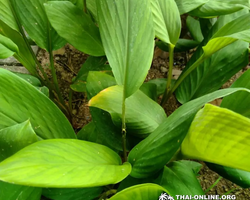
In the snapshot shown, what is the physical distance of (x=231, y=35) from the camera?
57 centimetres

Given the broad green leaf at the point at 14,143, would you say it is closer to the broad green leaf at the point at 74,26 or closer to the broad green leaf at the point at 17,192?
the broad green leaf at the point at 17,192

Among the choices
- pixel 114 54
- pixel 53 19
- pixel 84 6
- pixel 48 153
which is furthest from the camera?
pixel 84 6

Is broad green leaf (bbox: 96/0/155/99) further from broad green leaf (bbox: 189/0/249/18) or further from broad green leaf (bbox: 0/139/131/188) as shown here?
broad green leaf (bbox: 189/0/249/18)

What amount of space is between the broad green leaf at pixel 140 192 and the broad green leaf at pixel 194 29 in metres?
0.79

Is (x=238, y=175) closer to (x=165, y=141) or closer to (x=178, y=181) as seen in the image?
(x=178, y=181)

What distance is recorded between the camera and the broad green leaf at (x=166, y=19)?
65cm

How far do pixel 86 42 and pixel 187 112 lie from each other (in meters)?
0.45

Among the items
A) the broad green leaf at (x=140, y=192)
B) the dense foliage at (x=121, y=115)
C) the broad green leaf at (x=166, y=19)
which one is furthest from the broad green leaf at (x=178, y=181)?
the broad green leaf at (x=166, y=19)

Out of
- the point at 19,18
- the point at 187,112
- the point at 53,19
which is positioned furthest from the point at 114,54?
the point at 19,18

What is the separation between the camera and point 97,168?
0.40m

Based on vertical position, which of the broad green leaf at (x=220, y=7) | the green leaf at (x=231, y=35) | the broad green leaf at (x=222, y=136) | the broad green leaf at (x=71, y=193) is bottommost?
the broad green leaf at (x=71, y=193)

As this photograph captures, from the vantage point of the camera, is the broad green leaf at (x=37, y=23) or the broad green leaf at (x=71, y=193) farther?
the broad green leaf at (x=37, y=23)

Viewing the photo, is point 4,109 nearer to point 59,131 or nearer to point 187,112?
point 59,131

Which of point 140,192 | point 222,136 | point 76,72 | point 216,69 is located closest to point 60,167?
point 140,192
